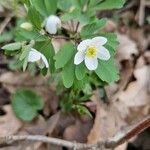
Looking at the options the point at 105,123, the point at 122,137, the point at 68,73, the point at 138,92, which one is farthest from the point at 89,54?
the point at 138,92

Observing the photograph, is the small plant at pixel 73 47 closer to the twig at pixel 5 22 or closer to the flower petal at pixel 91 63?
the flower petal at pixel 91 63

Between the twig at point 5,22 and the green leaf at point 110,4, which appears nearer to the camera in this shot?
the green leaf at point 110,4

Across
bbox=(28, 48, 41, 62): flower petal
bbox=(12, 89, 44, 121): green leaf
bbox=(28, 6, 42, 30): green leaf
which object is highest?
bbox=(28, 6, 42, 30): green leaf

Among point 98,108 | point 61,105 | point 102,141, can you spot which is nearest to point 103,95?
point 98,108

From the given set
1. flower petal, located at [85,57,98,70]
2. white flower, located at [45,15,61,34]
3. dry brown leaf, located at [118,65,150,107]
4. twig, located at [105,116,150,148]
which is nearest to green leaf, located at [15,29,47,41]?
white flower, located at [45,15,61,34]

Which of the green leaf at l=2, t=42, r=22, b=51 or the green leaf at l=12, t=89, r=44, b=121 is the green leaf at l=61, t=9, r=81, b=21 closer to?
the green leaf at l=2, t=42, r=22, b=51

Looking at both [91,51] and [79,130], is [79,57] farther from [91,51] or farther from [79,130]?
[79,130]

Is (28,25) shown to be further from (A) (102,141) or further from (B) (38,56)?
(A) (102,141)

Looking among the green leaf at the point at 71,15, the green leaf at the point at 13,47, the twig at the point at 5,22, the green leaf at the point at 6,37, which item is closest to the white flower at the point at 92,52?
the green leaf at the point at 71,15
